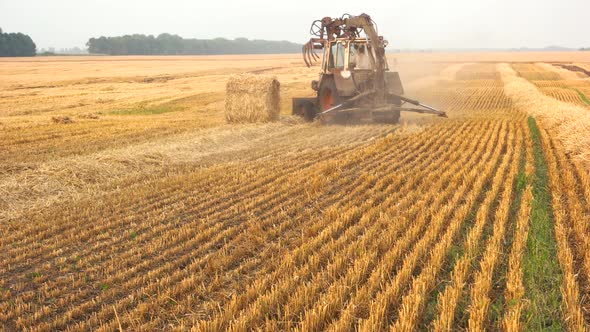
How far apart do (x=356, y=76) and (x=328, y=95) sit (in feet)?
3.48

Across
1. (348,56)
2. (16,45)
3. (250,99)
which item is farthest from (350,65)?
(16,45)

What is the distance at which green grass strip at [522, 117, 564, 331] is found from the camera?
3.60 m

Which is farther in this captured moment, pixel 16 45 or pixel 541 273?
pixel 16 45

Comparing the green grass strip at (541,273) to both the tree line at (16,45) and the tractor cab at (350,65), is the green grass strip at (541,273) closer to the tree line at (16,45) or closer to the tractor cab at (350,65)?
the tractor cab at (350,65)

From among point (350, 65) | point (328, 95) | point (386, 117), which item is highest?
point (350, 65)

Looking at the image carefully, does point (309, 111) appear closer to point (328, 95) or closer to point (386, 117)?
point (328, 95)

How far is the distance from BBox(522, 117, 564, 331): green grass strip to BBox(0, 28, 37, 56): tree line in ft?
288

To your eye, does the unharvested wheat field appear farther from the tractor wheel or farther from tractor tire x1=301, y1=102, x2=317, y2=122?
tractor tire x1=301, y1=102, x2=317, y2=122

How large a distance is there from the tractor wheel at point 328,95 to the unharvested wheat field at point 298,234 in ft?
9.70

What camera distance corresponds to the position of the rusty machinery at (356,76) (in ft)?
46.2

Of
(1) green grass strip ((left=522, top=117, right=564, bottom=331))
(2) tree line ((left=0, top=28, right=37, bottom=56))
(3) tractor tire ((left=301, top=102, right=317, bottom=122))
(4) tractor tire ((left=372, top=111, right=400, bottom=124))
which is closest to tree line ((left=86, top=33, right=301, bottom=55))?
(2) tree line ((left=0, top=28, right=37, bottom=56))

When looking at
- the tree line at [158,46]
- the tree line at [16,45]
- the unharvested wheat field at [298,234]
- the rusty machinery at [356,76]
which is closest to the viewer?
the unharvested wheat field at [298,234]

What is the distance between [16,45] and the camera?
Result: 78.9 meters

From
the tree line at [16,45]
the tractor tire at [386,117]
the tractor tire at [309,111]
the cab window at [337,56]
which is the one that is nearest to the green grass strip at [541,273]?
the tractor tire at [386,117]
